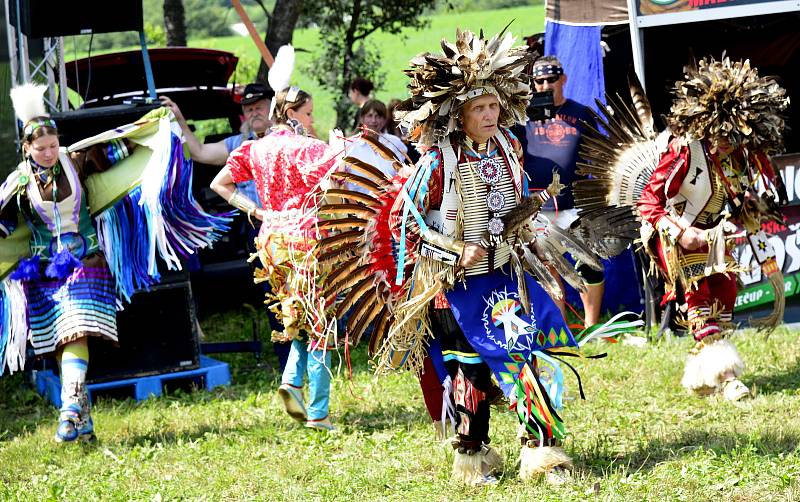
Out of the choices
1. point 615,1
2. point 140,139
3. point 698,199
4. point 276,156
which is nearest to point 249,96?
point 140,139

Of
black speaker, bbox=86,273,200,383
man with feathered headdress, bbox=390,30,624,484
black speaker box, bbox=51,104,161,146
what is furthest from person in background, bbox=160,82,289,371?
man with feathered headdress, bbox=390,30,624,484

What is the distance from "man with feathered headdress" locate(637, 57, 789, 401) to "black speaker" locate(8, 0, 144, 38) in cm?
365

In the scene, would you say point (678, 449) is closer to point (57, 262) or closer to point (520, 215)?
point (520, 215)

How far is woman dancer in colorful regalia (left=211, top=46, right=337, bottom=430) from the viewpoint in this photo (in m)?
5.47

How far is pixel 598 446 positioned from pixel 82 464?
2407 millimetres

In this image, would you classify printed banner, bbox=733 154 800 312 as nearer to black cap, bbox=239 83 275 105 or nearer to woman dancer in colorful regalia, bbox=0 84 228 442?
black cap, bbox=239 83 275 105

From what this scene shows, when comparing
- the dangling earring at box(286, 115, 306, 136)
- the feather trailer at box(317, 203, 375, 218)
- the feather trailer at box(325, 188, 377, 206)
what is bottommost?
the feather trailer at box(317, 203, 375, 218)

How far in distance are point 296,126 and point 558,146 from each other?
2.29m

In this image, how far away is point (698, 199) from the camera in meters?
5.70

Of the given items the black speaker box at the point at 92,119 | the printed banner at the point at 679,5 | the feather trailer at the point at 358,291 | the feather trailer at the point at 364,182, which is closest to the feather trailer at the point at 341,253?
the feather trailer at the point at 358,291

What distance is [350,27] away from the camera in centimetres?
1250

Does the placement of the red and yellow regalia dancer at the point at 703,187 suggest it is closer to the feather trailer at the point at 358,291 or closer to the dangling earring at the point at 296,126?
the feather trailer at the point at 358,291

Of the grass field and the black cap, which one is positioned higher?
the grass field

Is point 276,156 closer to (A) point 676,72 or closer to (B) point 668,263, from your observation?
(B) point 668,263
